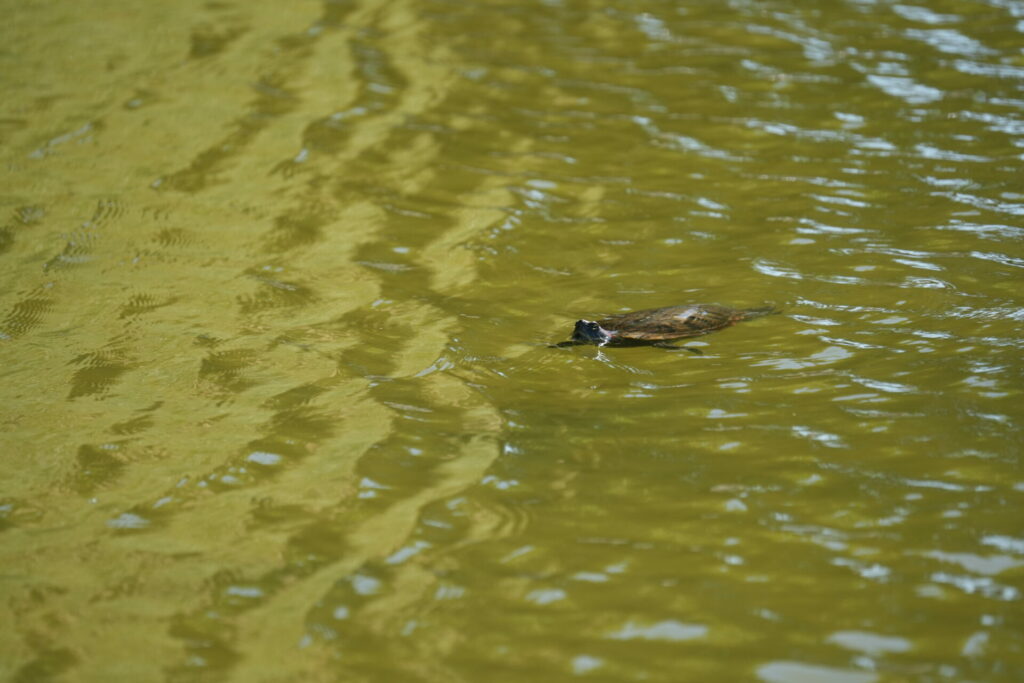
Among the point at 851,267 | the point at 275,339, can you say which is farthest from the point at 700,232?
the point at 275,339

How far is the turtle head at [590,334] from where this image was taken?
3691mm

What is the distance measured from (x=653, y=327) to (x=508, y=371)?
498 mm

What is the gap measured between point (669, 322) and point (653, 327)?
55 mm

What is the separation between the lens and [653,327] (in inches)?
148

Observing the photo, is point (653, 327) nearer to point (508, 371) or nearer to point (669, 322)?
point (669, 322)

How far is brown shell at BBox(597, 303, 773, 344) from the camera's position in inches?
148

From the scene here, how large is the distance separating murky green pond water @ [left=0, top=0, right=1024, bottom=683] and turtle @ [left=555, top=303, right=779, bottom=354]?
7 cm

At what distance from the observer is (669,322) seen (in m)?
3.76

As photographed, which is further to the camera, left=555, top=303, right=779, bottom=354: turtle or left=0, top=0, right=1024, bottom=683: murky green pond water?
left=555, top=303, right=779, bottom=354: turtle

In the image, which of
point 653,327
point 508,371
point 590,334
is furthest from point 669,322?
point 508,371

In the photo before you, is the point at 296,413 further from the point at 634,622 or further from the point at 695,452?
A: the point at 634,622

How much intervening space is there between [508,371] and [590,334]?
0.95 feet

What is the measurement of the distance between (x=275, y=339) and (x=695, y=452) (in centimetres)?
157

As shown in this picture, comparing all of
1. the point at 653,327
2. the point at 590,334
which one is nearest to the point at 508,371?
the point at 590,334
